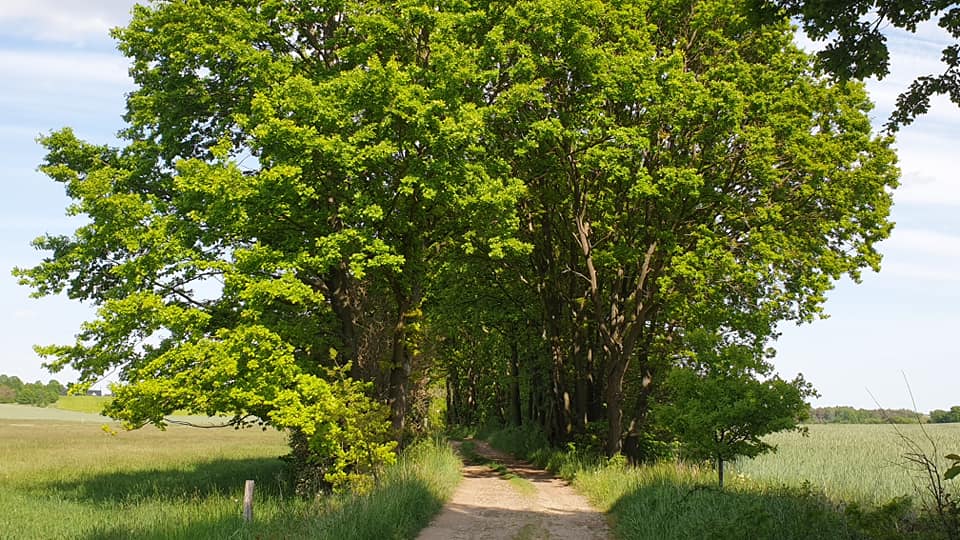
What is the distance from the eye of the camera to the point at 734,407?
15.9 metres

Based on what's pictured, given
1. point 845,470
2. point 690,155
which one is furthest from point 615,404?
point 690,155

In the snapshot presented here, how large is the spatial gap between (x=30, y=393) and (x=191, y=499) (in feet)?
523

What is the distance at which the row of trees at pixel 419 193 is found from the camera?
63.7ft

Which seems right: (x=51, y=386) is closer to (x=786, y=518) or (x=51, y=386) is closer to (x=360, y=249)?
(x=360, y=249)

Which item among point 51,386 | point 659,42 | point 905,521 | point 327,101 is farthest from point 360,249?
point 51,386

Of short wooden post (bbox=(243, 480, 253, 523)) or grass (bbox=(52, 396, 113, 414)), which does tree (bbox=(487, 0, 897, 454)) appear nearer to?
short wooden post (bbox=(243, 480, 253, 523))

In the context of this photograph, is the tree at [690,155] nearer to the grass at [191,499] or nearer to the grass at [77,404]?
the grass at [191,499]

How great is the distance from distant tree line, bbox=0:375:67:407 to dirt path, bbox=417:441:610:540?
14925 centimetres

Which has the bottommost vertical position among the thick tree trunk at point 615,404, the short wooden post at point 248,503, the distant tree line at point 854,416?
the distant tree line at point 854,416

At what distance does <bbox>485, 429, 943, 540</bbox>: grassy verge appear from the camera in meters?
9.92

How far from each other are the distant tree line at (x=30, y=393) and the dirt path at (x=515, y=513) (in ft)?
490

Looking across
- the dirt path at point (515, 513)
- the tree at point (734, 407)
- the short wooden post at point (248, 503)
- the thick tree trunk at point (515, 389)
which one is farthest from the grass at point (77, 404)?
the tree at point (734, 407)

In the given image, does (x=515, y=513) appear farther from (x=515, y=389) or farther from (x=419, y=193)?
(x=515, y=389)

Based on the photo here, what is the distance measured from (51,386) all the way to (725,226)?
180405 millimetres
